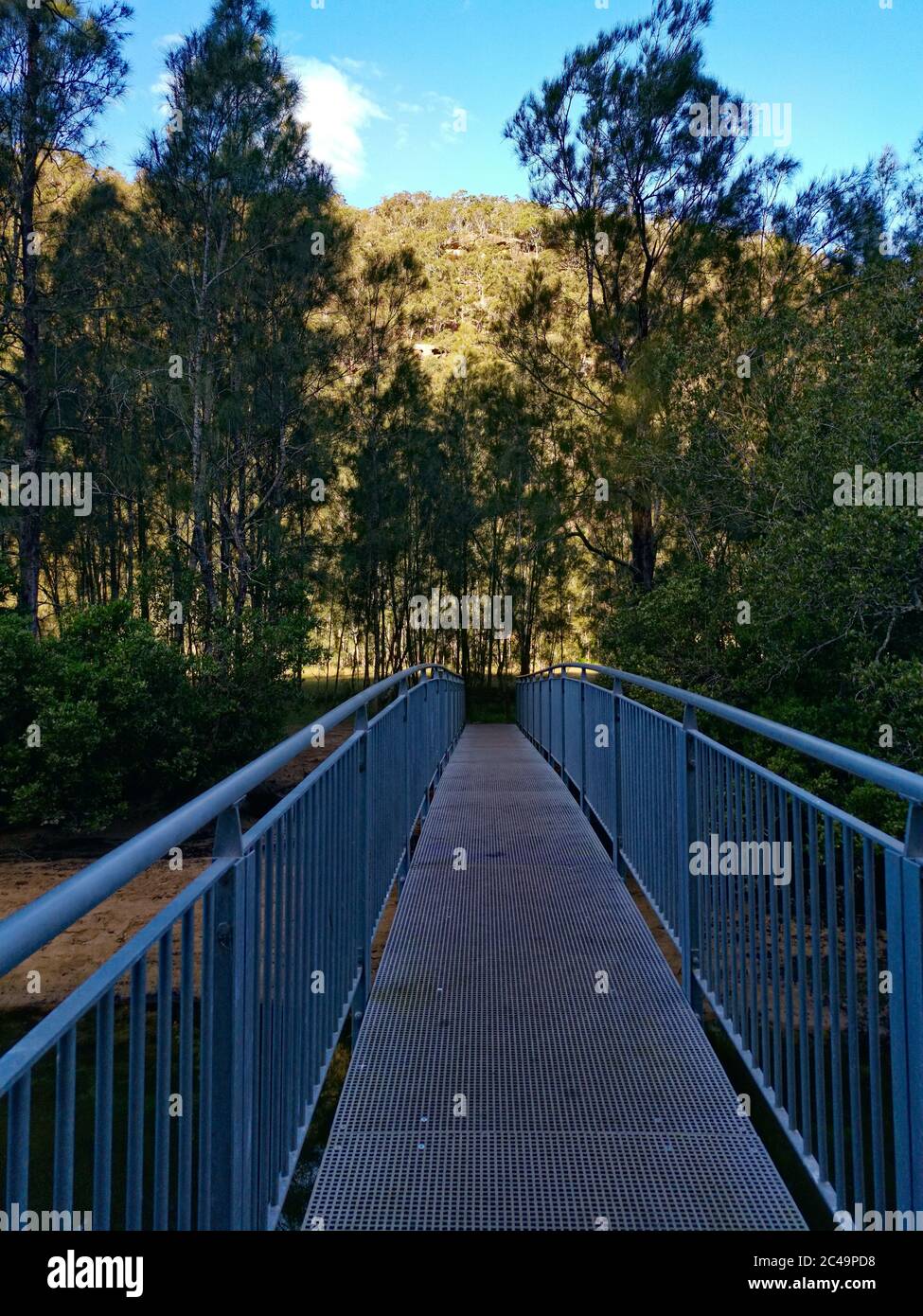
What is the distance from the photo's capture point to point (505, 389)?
23.3 meters

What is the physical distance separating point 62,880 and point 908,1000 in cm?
830

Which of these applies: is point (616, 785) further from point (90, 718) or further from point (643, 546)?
point (643, 546)

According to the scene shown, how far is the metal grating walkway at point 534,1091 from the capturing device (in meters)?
2.20

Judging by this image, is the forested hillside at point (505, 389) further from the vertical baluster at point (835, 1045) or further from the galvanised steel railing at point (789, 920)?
the vertical baluster at point (835, 1045)

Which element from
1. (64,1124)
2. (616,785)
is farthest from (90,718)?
(64,1124)

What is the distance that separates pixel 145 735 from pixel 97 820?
1557 millimetres

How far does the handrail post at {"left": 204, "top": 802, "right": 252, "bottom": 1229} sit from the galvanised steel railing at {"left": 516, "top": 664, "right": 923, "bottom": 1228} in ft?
3.90

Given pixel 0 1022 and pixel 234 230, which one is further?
pixel 234 230

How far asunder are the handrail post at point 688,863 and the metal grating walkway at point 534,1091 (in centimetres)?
12

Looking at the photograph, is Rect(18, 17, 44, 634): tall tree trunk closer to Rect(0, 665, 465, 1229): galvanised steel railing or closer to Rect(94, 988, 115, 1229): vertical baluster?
Rect(0, 665, 465, 1229): galvanised steel railing

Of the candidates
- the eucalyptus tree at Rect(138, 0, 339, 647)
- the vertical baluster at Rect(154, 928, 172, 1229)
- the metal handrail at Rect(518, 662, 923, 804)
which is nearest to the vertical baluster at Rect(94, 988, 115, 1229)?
the vertical baluster at Rect(154, 928, 172, 1229)

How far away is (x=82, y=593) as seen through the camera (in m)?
24.1
